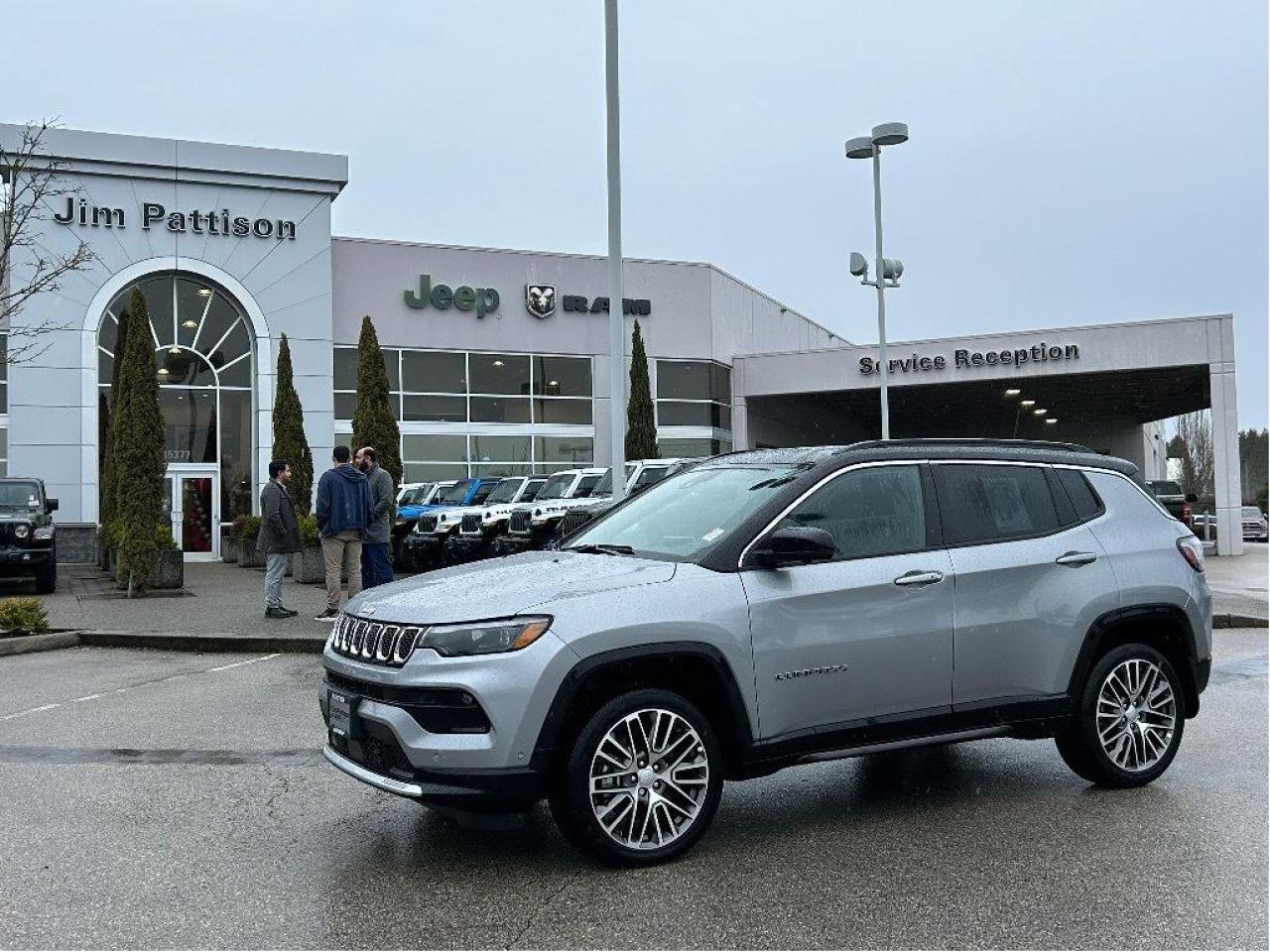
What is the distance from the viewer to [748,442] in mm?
39281

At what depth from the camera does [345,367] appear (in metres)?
34.1

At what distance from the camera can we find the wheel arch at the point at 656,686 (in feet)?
15.7

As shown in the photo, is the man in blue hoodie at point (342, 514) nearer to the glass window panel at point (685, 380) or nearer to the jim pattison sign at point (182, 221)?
the jim pattison sign at point (182, 221)

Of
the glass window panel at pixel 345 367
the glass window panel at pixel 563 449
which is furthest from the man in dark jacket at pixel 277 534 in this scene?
the glass window panel at pixel 563 449

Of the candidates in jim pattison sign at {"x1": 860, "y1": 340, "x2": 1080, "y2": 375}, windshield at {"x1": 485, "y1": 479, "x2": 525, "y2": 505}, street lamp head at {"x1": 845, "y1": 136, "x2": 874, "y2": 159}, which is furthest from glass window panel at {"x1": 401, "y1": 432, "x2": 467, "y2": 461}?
street lamp head at {"x1": 845, "y1": 136, "x2": 874, "y2": 159}

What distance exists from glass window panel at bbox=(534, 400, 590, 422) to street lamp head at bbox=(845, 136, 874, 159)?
15.3 m

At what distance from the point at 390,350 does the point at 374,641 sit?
1203 inches

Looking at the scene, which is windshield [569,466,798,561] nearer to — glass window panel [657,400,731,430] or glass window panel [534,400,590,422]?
glass window panel [534,400,590,422]

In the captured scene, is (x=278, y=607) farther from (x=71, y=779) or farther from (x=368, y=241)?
(x=368, y=241)

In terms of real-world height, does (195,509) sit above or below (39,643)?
above

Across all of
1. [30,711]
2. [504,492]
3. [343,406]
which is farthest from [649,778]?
[343,406]

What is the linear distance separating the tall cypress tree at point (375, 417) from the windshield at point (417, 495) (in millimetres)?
5675

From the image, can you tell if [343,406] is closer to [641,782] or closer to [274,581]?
[274,581]

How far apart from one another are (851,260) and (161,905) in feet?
70.0
